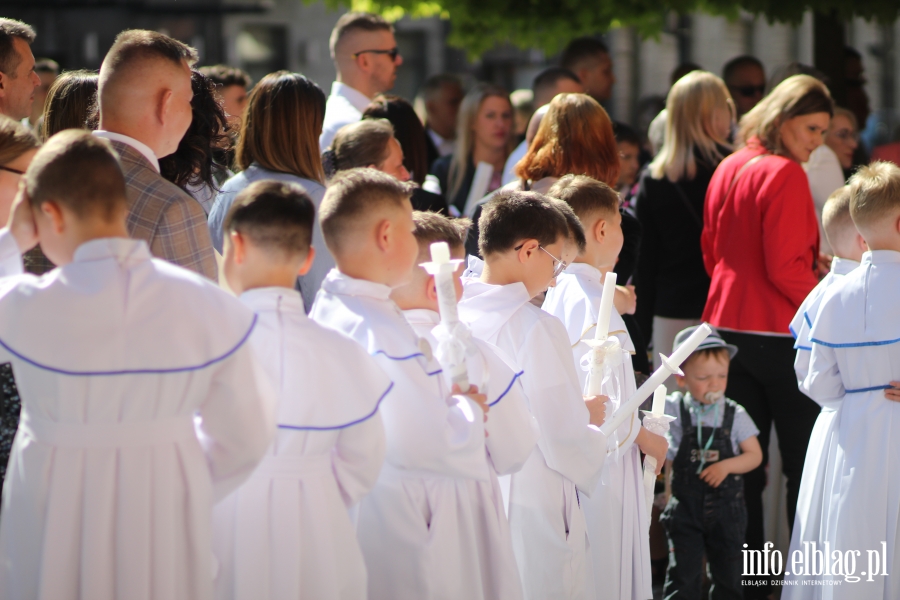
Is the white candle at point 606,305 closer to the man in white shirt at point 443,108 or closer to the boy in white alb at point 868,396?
the boy in white alb at point 868,396

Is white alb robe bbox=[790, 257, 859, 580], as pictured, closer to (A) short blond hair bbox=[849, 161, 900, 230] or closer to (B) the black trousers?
(A) short blond hair bbox=[849, 161, 900, 230]

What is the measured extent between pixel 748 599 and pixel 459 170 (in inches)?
130

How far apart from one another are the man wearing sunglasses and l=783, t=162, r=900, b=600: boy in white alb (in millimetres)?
3890

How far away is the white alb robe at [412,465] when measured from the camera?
281cm

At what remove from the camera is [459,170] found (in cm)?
700

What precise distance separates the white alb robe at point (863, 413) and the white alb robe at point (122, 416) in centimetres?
246

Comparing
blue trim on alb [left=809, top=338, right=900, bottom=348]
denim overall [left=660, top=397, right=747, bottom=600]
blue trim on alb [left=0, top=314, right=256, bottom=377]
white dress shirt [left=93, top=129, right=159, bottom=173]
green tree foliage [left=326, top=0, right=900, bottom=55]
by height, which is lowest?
denim overall [left=660, top=397, right=747, bottom=600]

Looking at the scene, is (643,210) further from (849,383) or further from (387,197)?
(387,197)

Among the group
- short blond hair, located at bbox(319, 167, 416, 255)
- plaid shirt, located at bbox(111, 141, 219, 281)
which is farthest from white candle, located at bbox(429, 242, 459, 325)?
plaid shirt, located at bbox(111, 141, 219, 281)

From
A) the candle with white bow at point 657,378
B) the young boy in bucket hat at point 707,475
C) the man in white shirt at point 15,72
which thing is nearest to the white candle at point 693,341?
the candle with white bow at point 657,378

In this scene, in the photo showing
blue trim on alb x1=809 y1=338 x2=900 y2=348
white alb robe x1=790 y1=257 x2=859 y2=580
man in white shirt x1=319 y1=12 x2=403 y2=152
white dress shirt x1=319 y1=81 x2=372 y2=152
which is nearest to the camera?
blue trim on alb x1=809 y1=338 x2=900 y2=348

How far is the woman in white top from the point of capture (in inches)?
166

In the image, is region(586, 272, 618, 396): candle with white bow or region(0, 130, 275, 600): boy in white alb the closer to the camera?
region(0, 130, 275, 600): boy in white alb

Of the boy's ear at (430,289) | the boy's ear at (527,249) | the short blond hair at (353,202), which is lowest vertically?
the boy's ear at (430,289)
